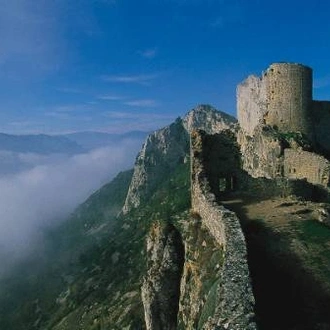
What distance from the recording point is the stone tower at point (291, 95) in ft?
155

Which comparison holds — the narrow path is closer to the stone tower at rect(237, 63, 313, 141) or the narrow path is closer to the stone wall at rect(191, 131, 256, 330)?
the stone wall at rect(191, 131, 256, 330)

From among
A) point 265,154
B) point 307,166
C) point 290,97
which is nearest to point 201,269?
point 307,166

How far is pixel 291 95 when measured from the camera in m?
47.3

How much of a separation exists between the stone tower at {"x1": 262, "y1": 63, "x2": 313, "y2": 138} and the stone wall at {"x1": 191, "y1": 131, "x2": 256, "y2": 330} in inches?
650

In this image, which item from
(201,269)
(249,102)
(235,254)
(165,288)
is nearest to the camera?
(235,254)

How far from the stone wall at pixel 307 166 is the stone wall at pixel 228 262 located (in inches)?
374

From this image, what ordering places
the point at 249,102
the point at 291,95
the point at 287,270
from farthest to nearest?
the point at 249,102, the point at 291,95, the point at 287,270

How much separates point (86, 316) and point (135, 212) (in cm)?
7971

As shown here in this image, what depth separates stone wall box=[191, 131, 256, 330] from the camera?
42.6ft

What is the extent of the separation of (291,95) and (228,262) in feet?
106

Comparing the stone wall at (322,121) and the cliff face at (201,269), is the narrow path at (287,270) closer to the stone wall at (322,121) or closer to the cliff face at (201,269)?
the cliff face at (201,269)

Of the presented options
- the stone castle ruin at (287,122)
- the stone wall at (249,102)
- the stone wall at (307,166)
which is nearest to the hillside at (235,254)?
the stone wall at (307,166)

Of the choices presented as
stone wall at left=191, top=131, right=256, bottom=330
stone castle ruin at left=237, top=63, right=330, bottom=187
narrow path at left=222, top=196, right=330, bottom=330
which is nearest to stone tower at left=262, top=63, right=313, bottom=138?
stone castle ruin at left=237, top=63, right=330, bottom=187

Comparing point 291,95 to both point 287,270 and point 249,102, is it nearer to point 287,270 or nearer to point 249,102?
point 249,102
